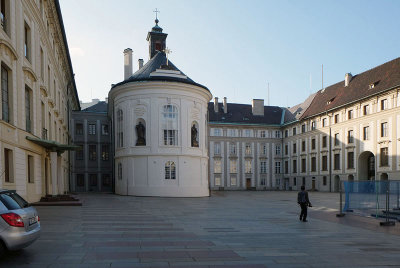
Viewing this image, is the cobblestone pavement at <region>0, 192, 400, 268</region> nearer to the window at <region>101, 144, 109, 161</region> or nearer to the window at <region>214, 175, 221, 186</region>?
the window at <region>101, 144, 109, 161</region>

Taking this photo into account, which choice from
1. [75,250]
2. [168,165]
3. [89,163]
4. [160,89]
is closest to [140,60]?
[89,163]

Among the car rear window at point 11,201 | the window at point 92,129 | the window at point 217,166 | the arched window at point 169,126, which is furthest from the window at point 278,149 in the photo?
Answer: the car rear window at point 11,201

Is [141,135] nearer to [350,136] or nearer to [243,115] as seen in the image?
[350,136]

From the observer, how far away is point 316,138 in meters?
58.7

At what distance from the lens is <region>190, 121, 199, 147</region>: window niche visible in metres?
35.5

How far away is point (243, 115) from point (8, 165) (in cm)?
5618

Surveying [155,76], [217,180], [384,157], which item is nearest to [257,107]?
[217,180]

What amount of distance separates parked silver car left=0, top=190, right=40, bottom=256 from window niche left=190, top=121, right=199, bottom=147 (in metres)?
27.9

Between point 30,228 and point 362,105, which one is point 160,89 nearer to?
point 30,228

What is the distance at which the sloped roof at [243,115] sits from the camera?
220 feet

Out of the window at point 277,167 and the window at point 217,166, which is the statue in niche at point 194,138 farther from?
the window at point 277,167

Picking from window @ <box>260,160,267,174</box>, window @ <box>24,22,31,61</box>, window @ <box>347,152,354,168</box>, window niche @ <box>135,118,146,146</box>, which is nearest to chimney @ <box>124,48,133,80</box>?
window niche @ <box>135,118,146,146</box>

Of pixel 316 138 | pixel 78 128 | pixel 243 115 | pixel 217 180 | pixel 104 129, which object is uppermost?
pixel 243 115

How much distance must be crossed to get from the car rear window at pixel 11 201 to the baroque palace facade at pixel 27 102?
312 inches
